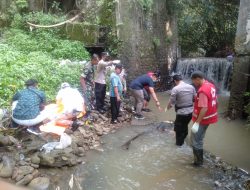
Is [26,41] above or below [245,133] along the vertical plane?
above

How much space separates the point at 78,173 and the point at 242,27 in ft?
21.4

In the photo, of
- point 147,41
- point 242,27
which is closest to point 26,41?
point 147,41

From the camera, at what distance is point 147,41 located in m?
13.3

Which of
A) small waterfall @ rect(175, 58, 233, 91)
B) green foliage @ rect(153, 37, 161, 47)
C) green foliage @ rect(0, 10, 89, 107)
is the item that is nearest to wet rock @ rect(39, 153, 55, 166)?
green foliage @ rect(0, 10, 89, 107)

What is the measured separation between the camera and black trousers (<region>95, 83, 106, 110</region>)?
9.11 m

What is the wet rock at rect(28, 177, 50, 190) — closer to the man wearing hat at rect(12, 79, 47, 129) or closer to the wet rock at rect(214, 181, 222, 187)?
the man wearing hat at rect(12, 79, 47, 129)

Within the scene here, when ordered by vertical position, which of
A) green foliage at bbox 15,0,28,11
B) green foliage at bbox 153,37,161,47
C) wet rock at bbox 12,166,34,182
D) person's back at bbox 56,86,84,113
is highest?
green foliage at bbox 15,0,28,11

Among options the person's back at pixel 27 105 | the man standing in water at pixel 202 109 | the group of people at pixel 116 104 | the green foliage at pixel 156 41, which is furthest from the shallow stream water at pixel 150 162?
the green foliage at pixel 156 41

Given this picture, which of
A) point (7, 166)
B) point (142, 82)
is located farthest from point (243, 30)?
point (7, 166)

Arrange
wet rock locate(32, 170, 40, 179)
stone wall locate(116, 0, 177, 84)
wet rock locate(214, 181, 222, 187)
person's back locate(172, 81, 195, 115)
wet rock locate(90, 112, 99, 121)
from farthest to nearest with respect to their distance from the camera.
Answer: stone wall locate(116, 0, 177, 84)
wet rock locate(90, 112, 99, 121)
person's back locate(172, 81, 195, 115)
wet rock locate(214, 181, 222, 187)
wet rock locate(32, 170, 40, 179)

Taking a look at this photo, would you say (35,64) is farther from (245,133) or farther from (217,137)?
(245,133)

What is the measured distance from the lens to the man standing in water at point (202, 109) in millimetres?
5910

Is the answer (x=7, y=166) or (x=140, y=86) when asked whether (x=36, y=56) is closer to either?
(x=140, y=86)

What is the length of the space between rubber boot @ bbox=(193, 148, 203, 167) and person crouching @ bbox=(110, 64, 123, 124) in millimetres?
2999
